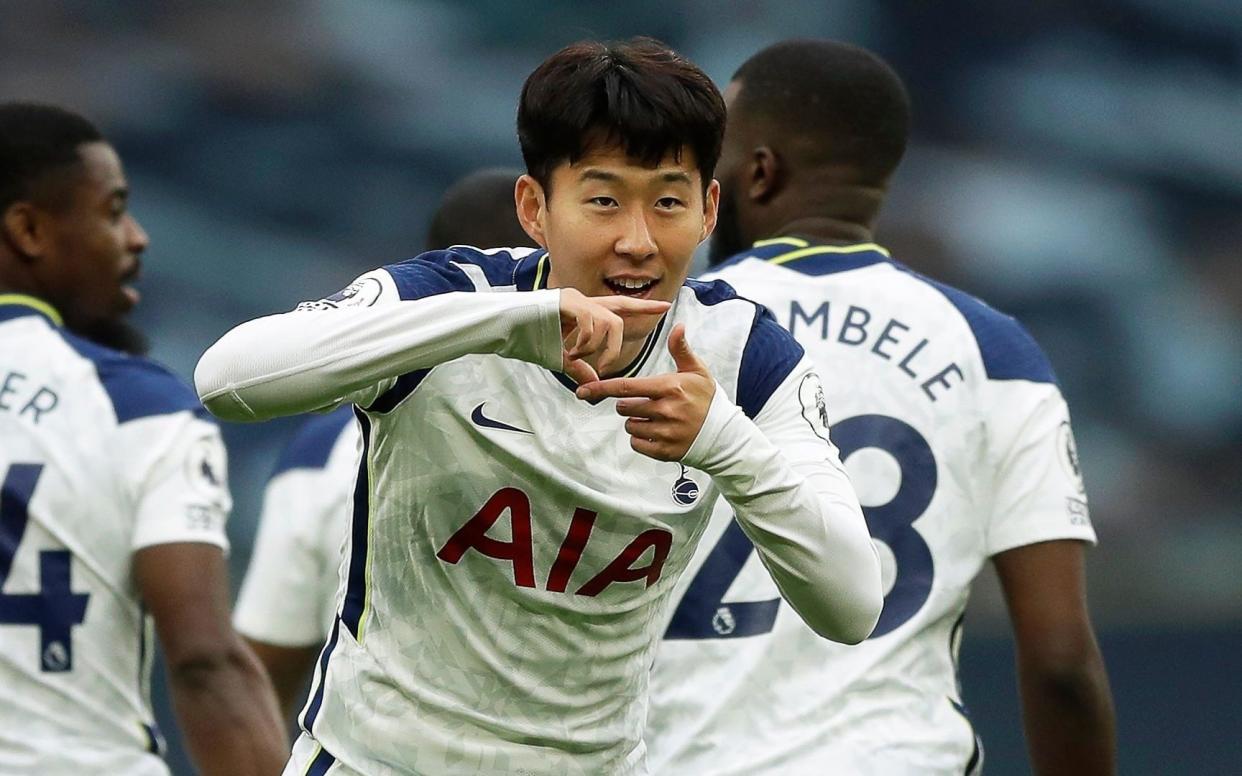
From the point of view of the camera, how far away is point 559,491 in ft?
10.9

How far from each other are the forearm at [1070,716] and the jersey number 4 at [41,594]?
235 cm

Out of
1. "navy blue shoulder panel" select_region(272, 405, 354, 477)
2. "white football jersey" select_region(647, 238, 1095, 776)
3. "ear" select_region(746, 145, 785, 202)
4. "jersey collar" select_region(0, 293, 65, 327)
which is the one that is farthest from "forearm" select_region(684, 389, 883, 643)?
"navy blue shoulder panel" select_region(272, 405, 354, 477)

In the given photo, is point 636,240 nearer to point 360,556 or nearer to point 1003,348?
point 360,556

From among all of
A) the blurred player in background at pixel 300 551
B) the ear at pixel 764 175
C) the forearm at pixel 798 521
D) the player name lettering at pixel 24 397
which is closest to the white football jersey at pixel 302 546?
the blurred player in background at pixel 300 551

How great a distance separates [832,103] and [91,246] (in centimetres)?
207

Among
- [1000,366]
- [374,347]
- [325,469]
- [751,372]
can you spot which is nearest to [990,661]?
[325,469]

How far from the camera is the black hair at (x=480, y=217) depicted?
5898 mm

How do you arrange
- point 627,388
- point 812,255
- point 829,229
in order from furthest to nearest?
1. point 829,229
2. point 812,255
3. point 627,388

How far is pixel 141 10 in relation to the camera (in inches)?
530

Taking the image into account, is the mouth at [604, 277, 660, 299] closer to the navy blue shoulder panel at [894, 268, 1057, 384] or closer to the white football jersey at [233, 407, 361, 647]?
the navy blue shoulder panel at [894, 268, 1057, 384]

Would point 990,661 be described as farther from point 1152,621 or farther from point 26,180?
point 26,180

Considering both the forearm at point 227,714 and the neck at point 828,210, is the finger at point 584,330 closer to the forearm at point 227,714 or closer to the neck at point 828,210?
the neck at point 828,210

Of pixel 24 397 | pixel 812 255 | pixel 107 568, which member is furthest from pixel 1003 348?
pixel 24 397

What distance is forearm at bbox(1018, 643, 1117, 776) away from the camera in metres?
4.30
